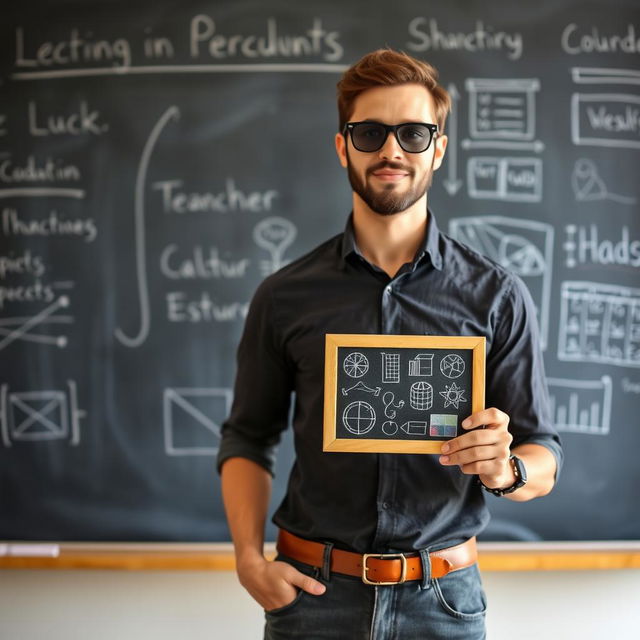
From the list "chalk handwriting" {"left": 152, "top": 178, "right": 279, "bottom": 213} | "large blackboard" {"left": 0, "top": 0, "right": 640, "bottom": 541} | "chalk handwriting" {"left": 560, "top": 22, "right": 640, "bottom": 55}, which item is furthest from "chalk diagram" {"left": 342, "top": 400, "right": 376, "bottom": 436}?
"chalk handwriting" {"left": 560, "top": 22, "right": 640, "bottom": 55}

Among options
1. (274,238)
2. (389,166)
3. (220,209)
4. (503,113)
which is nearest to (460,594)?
(389,166)

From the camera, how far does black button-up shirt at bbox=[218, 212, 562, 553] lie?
4.00 ft

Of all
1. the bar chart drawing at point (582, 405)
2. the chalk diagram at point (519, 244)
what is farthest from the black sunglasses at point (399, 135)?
the bar chart drawing at point (582, 405)

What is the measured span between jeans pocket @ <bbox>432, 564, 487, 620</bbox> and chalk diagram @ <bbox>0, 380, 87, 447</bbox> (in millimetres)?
1240

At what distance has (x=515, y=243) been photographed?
2016 mm

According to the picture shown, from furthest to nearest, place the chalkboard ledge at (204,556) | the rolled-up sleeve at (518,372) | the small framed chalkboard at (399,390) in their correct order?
the chalkboard ledge at (204,556)
the rolled-up sleeve at (518,372)
the small framed chalkboard at (399,390)

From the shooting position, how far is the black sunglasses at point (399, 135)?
123 cm

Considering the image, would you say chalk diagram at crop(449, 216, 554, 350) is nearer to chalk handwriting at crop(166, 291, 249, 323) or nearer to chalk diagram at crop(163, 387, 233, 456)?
chalk handwriting at crop(166, 291, 249, 323)

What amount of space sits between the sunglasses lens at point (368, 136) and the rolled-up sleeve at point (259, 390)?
318 millimetres

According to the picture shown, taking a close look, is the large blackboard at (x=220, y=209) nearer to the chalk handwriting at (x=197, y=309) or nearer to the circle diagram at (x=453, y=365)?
the chalk handwriting at (x=197, y=309)

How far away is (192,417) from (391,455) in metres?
0.95

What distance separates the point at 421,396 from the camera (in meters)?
1.16

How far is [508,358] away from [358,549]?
1.41 ft

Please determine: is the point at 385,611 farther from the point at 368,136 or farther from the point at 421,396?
the point at 368,136
